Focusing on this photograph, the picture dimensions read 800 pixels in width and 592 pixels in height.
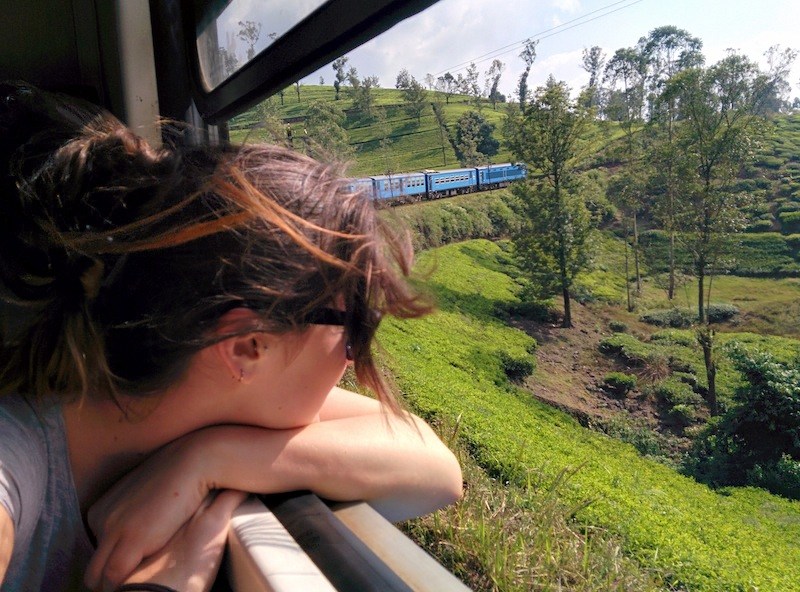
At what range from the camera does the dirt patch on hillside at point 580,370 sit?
11.9ft

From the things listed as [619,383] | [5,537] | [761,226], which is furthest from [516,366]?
[5,537]

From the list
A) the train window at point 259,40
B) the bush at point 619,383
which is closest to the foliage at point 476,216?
the bush at point 619,383

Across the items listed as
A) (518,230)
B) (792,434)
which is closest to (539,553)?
(792,434)

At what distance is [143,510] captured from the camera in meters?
0.57

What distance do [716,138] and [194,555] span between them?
8.92 ft

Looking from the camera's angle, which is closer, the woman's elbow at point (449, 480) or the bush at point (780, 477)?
the woman's elbow at point (449, 480)

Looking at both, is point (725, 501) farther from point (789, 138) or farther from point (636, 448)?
point (789, 138)

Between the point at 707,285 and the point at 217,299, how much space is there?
293cm

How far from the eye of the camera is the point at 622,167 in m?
3.18

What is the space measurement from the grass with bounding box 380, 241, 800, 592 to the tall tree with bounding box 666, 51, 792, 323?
38.2 inches

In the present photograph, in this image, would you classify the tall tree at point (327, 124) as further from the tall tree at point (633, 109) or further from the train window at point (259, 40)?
the tall tree at point (633, 109)

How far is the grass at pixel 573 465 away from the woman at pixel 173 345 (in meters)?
1.18

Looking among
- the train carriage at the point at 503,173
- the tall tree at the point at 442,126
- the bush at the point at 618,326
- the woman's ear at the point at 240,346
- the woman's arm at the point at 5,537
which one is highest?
the tall tree at the point at 442,126

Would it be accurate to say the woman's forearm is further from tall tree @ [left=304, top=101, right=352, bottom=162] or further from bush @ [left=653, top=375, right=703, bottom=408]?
bush @ [left=653, top=375, right=703, bottom=408]
